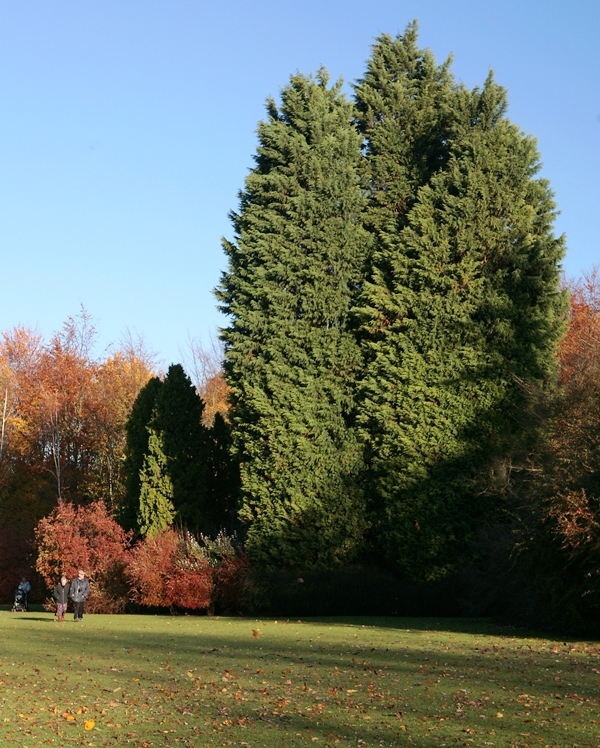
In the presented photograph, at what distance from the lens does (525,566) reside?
21422 mm

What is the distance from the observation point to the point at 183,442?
35.8 meters

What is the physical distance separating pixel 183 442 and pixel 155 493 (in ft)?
7.02

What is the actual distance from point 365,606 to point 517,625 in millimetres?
6786

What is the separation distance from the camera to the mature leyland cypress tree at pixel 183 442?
35438mm

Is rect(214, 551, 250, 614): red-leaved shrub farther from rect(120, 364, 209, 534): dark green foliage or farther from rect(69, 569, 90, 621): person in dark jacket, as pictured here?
rect(69, 569, 90, 621): person in dark jacket

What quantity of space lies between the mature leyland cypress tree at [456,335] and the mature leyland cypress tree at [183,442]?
7.81 m

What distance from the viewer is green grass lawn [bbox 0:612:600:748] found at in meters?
9.73

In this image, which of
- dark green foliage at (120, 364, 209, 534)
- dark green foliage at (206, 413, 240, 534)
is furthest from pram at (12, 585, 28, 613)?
dark green foliage at (206, 413, 240, 534)

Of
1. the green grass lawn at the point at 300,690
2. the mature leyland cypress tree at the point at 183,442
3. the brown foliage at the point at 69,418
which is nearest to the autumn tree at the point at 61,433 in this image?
the brown foliage at the point at 69,418

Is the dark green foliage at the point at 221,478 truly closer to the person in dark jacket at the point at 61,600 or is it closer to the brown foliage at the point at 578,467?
the person in dark jacket at the point at 61,600

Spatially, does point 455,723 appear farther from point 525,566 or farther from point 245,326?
point 245,326

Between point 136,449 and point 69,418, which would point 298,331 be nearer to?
point 136,449

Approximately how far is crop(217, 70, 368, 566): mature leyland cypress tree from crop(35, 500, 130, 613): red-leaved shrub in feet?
19.7

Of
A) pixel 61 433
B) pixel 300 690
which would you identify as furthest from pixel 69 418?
pixel 300 690
